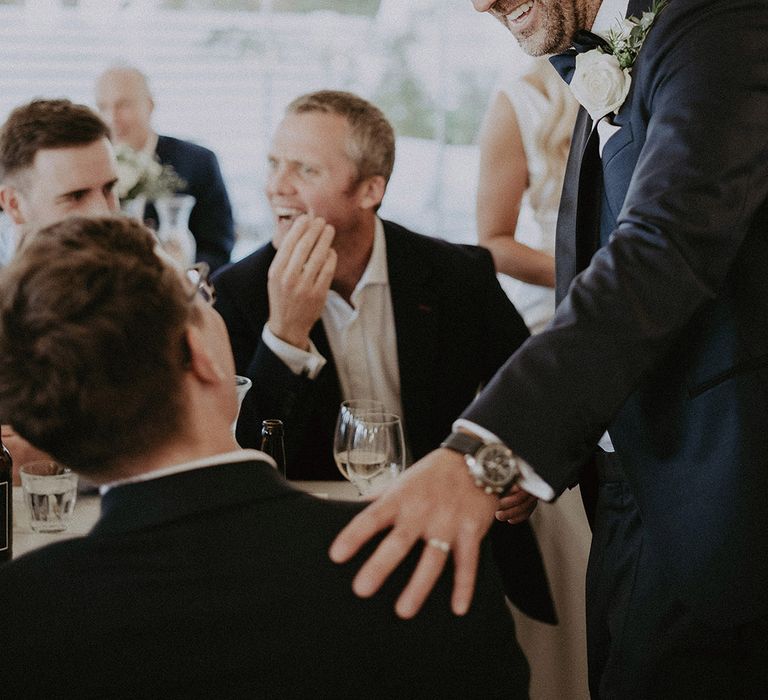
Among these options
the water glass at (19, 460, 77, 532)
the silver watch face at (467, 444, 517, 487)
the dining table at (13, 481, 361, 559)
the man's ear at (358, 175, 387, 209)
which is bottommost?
the dining table at (13, 481, 361, 559)

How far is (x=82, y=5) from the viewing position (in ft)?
20.4

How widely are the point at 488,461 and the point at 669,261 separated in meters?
0.33

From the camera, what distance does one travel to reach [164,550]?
93cm

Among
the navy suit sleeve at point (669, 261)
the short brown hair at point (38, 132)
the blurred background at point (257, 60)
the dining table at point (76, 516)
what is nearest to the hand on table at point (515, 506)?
the dining table at point (76, 516)

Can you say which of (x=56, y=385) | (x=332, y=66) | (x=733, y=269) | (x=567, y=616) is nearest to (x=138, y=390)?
(x=56, y=385)

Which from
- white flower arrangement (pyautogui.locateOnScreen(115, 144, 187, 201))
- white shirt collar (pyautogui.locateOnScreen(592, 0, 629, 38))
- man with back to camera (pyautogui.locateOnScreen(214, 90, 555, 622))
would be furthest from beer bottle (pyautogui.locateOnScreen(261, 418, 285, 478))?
white flower arrangement (pyautogui.locateOnScreen(115, 144, 187, 201))

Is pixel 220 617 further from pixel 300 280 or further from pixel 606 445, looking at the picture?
pixel 300 280

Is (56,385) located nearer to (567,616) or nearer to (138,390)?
(138,390)

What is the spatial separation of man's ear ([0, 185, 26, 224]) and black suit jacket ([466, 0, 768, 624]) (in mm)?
1879

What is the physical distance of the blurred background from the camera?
6254 millimetres

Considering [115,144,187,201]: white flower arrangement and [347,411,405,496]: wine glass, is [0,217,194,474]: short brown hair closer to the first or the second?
[347,411,405,496]: wine glass

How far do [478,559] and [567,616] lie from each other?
1207mm

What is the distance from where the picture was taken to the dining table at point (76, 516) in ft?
5.98

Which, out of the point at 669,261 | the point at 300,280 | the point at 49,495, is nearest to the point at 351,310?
the point at 300,280
